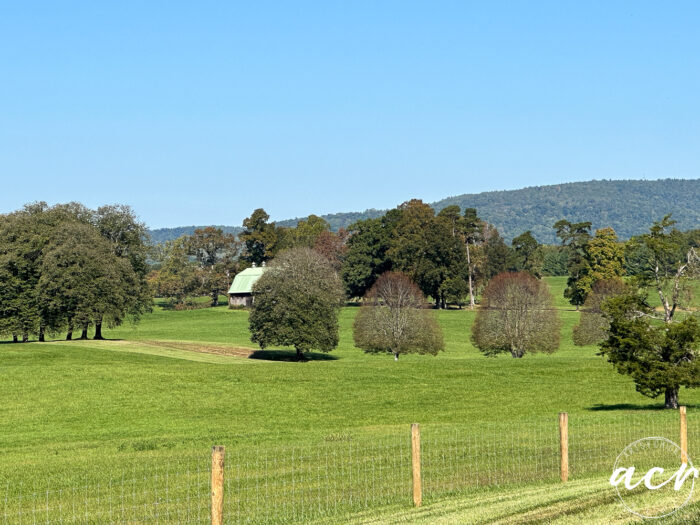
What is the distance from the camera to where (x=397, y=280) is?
85250 millimetres

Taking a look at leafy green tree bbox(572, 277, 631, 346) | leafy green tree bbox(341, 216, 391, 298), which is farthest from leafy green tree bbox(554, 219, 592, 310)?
leafy green tree bbox(572, 277, 631, 346)

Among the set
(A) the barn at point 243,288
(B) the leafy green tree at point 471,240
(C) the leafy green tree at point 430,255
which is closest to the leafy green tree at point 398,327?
(C) the leafy green tree at point 430,255

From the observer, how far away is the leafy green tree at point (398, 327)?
3137 inches

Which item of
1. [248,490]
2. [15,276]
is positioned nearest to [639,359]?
[248,490]

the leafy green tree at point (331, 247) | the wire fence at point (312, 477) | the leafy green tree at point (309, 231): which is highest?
the leafy green tree at point (309, 231)

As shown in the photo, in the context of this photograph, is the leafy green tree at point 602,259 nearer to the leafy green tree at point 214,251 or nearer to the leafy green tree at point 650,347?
the leafy green tree at point 650,347

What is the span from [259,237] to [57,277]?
87.1 m

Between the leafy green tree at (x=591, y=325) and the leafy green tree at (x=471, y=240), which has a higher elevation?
the leafy green tree at (x=471, y=240)

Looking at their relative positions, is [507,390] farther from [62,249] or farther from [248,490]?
[62,249]

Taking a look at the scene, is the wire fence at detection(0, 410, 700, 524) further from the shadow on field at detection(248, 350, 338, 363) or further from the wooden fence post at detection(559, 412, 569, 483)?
the shadow on field at detection(248, 350, 338, 363)

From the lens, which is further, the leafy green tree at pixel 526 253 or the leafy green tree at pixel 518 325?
the leafy green tree at pixel 526 253

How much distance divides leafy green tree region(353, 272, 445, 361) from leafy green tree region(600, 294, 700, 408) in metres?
43.6

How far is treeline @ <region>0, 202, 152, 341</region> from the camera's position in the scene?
75.2 m

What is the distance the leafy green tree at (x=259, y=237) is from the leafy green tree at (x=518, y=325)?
287 feet
